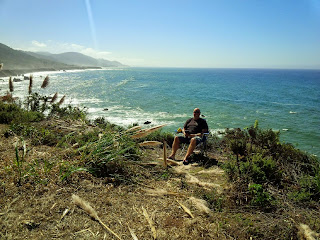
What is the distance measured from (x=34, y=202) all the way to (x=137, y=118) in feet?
55.1

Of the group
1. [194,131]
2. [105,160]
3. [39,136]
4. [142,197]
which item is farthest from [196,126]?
[39,136]

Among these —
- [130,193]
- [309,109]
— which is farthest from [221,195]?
[309,109]

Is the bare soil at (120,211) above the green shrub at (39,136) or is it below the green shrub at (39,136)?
below

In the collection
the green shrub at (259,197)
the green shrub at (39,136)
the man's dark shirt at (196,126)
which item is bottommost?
the green shrub at (259,197)

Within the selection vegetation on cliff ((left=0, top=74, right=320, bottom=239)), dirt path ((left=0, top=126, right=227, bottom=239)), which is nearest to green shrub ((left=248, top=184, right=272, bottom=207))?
vegetation on cliff ((left=0, top=74, right=320, bottom=239))

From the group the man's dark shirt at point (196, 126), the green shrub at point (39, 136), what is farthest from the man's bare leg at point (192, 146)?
the green shrub at point (39, 136)

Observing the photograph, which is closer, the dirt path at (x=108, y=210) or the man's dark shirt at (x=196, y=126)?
the dirt path at (x=108, y=210)

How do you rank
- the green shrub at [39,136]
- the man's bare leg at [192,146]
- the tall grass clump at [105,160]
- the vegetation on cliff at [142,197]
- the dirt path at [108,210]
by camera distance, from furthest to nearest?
the man's bare leg at [192,146], the green shrub at [39,136], the tall grass clump at [105,160], the vegetation on cliff at [142,197], the dirt path at [108,210]

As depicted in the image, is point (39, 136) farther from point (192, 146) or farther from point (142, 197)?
point (192, 146)

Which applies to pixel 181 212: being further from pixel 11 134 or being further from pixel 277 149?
pixel 11 134

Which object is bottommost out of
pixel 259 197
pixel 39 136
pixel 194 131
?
pixel 259 197

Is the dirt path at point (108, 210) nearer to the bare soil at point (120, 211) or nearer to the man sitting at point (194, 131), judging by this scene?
the bare soil at point (120, 211)

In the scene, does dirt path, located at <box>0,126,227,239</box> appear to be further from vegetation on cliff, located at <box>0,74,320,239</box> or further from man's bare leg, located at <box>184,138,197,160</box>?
man's bare leg, located at <box>184,138,197,160</box>

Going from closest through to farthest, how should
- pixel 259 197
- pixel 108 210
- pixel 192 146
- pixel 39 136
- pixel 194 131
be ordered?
pixel 108 210 < pixel 259 197 < pixel 39 136 < pixel 192 146 < pixel 194 131
